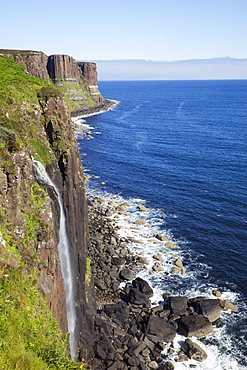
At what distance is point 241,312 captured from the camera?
116ft

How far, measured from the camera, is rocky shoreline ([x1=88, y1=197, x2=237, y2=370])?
94.0 feet

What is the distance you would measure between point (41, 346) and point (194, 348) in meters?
20.7

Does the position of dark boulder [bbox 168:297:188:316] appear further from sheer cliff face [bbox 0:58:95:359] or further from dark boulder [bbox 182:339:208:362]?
sheer cliff face [bbox 0:58:95:359]

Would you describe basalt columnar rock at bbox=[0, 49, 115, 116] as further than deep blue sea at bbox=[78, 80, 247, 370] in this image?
Yes

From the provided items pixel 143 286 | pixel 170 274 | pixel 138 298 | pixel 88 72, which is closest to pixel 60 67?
pixel 88 72

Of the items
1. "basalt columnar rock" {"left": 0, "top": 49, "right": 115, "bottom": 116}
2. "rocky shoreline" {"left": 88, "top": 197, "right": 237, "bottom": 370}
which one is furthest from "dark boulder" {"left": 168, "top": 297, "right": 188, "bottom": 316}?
"basalt columnar rock" {"left": 0, "top": 49, "right": 115, "bottom": 116}

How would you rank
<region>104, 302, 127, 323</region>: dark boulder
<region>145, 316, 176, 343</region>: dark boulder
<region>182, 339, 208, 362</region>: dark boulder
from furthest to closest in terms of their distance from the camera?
<region>104, 302, 127, 323</region>: dark boulder < <region>145, 316, 176, 343</region>: dark boulder < <region>182, 339, 208, 362</region>: dark boulder

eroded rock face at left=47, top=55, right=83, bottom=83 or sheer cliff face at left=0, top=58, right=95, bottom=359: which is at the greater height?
eroded rock face at left=47, top=55, right=83, bottom=83

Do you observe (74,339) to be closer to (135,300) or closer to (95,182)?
(135,300)

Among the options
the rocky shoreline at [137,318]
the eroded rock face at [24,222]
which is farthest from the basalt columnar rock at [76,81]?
the eroded rock face at [24,222]

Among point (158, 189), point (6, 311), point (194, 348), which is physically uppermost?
point (6, 311)

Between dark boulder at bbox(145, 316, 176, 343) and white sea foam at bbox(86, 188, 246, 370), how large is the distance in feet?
2.96

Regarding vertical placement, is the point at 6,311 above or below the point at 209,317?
above

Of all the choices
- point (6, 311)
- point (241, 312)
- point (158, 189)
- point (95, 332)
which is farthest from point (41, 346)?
point (158, 189)
